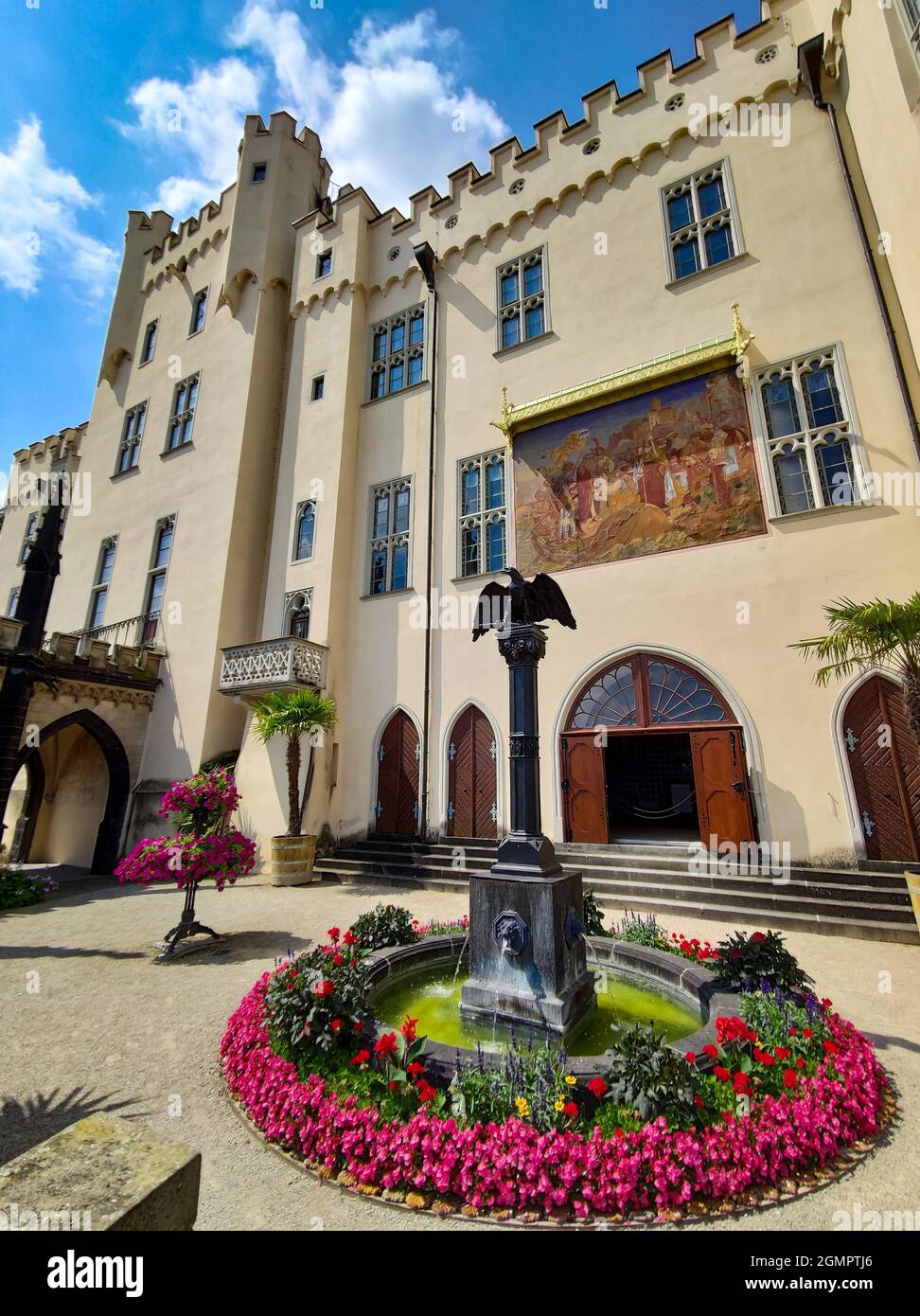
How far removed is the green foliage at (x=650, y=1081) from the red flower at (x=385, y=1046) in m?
1.32

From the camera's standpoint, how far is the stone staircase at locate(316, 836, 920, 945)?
774 centimetres

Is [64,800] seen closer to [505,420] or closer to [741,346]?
[505,420]

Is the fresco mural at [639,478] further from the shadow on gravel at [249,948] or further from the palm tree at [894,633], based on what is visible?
the shadow on gravel at [249,948]

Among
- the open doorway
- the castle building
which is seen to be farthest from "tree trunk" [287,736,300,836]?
the open doorway

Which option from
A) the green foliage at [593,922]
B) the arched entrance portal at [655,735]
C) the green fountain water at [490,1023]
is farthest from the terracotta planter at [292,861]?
the green foliage at [593,922]

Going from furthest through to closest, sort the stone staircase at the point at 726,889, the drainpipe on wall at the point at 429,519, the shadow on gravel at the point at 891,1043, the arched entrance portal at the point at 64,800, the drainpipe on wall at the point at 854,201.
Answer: the arched entrance portal at the point at 64,800 < the drainpipe on wall at the point at 429,519 < the drainpipe on wall at the point at 854,201 < the stone staircase at the point at 726,889 < the shadow on gravel at the point at 891,1043

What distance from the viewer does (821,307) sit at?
10.8 metres

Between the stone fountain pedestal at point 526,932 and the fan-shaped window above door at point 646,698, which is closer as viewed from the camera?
the stone fountain pedestal at point 526,932

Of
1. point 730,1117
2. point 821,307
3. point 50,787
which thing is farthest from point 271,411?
point 730,1117

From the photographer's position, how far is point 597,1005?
4820 millimetres

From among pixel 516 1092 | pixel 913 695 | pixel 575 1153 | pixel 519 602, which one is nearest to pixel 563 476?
pixel 913 695

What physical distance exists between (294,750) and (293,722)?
0.63 metres

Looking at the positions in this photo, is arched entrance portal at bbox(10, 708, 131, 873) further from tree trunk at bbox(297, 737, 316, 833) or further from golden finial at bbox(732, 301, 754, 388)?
golden finial at bbox(732, 301, 754, 388)

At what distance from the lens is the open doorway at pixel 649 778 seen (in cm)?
1769
